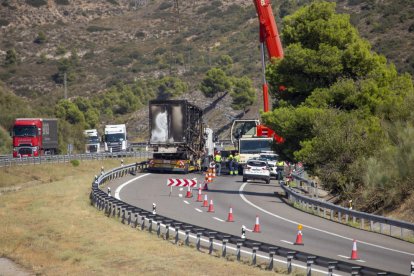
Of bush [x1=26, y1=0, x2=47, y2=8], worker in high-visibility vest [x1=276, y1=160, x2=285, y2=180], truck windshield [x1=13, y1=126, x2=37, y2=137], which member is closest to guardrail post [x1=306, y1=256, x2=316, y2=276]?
worker in high-visibility vest [x1=276, y1=160, x2=285, y2=180]

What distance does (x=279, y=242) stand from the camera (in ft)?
89.1

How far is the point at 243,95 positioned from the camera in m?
119

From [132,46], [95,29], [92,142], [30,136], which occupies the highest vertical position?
[95,29]

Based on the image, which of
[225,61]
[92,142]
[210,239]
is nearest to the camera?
[210,239]

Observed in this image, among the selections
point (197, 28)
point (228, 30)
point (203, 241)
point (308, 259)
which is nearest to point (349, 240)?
point (203, 241)

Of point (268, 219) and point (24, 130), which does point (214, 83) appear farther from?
point (268, 219)

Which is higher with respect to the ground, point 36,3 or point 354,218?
point 36,3

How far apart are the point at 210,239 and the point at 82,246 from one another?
5.35 metres

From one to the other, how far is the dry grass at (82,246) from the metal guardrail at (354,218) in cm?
722

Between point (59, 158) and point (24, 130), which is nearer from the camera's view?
point (59, 158)

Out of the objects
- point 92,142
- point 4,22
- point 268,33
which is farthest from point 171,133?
point 4,22

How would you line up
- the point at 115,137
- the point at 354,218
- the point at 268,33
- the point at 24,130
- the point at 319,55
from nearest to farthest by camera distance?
the point at 354,218, the point at 319,55, the point at 268,33, the point at 24,130, the point at 115,137

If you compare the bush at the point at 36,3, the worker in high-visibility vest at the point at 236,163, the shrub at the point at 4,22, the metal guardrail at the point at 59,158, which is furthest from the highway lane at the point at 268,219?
the bush at the point at 36,3

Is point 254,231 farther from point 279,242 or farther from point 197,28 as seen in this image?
point 197,28
